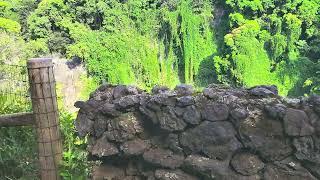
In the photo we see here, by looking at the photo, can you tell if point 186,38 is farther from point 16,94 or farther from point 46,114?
point 46,114

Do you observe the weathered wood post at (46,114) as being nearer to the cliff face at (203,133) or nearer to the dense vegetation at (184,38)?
the cliff face at (203,133)

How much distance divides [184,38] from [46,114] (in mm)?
23735

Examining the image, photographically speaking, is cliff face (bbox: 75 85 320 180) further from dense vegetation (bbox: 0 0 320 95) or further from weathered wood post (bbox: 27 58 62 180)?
dense vegetation (bbox: 0 0 320 95)

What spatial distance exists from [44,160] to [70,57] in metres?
21.4

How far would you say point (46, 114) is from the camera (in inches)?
107

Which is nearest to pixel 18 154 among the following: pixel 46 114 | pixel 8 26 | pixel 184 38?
pixel 46 114

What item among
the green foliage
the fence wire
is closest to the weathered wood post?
the fence wire

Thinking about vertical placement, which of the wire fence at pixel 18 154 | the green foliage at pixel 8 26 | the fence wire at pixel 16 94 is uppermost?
the green foliage at pixel 8 26

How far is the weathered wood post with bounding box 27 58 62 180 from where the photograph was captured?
267 centimetres

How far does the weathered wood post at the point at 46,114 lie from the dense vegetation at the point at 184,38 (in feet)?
69.6

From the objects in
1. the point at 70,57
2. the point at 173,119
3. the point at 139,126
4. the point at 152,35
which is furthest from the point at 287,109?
the point at 152,35

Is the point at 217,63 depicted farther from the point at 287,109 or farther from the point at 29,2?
the point at 287,109

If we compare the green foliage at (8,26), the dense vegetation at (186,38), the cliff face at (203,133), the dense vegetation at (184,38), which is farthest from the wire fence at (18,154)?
the dense vegetation at (186,38)

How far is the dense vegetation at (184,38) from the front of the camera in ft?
79.6
